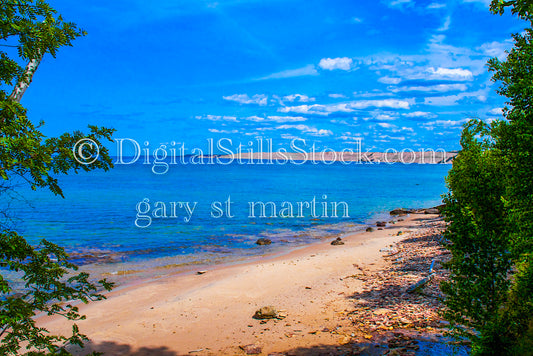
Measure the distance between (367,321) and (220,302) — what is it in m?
5.85

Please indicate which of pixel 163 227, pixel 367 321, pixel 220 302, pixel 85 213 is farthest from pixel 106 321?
pixel 85 213

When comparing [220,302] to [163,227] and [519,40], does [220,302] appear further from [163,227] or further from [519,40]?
[163,227]

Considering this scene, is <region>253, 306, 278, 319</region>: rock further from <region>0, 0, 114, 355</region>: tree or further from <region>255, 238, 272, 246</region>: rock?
<region>255, 238, 272, 246</region>: rock

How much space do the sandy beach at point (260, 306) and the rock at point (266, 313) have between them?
0.25m

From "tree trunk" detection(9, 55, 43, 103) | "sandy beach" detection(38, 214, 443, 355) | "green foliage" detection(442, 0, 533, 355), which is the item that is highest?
"tree trunk" detection(9, 55, 43, 103)

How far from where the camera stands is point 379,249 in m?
21.4

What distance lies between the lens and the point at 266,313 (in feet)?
38.4

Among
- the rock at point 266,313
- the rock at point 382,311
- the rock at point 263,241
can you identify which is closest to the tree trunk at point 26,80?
the rock at point 266,313

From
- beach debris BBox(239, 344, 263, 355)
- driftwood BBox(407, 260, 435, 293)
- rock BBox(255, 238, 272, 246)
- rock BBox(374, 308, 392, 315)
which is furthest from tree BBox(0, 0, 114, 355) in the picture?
rock BBox(255, 238, 272, 246)

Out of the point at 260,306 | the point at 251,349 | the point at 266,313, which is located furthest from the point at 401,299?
the point at 251,349

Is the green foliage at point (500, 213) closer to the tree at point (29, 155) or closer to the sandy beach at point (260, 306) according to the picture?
the sandy beach at point (260, 306)

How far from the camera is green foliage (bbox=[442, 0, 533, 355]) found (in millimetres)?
6094

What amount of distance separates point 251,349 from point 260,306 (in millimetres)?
3388

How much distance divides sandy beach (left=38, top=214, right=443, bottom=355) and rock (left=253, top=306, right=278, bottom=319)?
25cm
